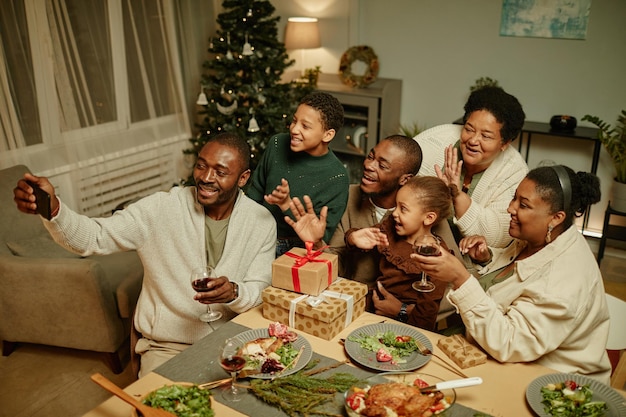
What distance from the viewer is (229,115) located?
15.1 feet

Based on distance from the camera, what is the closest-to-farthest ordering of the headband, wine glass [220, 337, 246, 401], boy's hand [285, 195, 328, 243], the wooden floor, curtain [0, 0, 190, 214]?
wine glass [220, 337, 246, 401]
the headband
boy's hand [285, 195, 328, 243]
the wooden floor
curtain [0, 0, 190, 214]

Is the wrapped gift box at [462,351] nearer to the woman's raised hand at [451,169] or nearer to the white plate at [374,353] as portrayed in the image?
the white plate at [374,353]

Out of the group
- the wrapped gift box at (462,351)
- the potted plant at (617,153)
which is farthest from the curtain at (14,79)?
the potted plant at (617,153)

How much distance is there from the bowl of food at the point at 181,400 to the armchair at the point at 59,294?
147 centimetres

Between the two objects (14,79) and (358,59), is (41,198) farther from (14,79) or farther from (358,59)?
(358,59)

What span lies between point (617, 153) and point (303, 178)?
2.87m

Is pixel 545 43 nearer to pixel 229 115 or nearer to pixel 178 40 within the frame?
pixel 229 115

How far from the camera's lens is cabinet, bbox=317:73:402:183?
5141 mm

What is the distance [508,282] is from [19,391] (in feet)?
8.37

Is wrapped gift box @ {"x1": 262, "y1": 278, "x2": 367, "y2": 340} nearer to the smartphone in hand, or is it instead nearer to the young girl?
the young girl

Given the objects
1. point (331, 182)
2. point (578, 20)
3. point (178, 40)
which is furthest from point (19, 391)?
point (578, 20)

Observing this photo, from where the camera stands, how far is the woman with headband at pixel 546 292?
5.83ft

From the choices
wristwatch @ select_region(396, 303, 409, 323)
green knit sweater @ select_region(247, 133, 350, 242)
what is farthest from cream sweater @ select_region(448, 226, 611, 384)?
green knit sweater @ select_region(247, 133, 350, 242)

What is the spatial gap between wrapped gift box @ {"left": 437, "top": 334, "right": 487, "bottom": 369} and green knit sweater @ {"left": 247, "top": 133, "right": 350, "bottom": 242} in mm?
814
